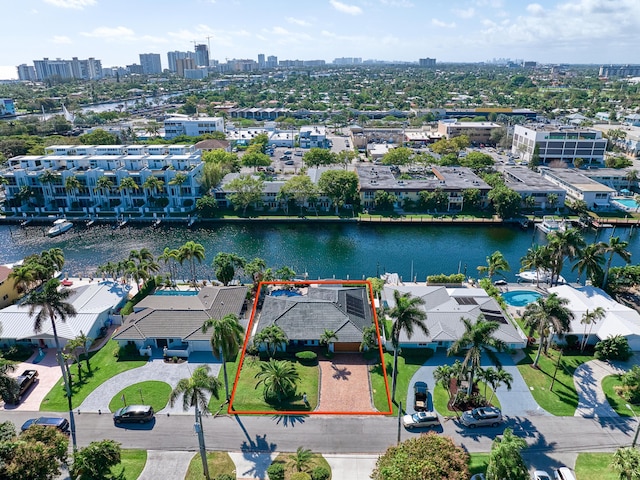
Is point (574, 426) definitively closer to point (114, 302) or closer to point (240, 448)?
point (240, 448)

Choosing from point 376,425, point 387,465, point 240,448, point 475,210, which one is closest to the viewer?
point 387,465

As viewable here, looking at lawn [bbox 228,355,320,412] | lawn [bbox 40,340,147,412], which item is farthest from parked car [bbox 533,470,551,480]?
lawn [bbox 40,340,147,412]

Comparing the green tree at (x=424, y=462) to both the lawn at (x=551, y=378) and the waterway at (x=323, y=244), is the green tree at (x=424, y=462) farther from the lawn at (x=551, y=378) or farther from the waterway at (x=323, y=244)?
the waterway at (x=323, y=244)

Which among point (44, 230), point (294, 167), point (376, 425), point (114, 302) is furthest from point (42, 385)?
point (294, 167)

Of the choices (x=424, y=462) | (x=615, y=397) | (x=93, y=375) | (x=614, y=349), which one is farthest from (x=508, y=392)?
(x=93, y=375)

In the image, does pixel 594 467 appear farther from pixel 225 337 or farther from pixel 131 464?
pixel 131 464

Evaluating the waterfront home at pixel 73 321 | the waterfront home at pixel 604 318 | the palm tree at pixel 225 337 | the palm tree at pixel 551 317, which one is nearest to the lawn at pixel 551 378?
the waterfront home at pixel 604 318
